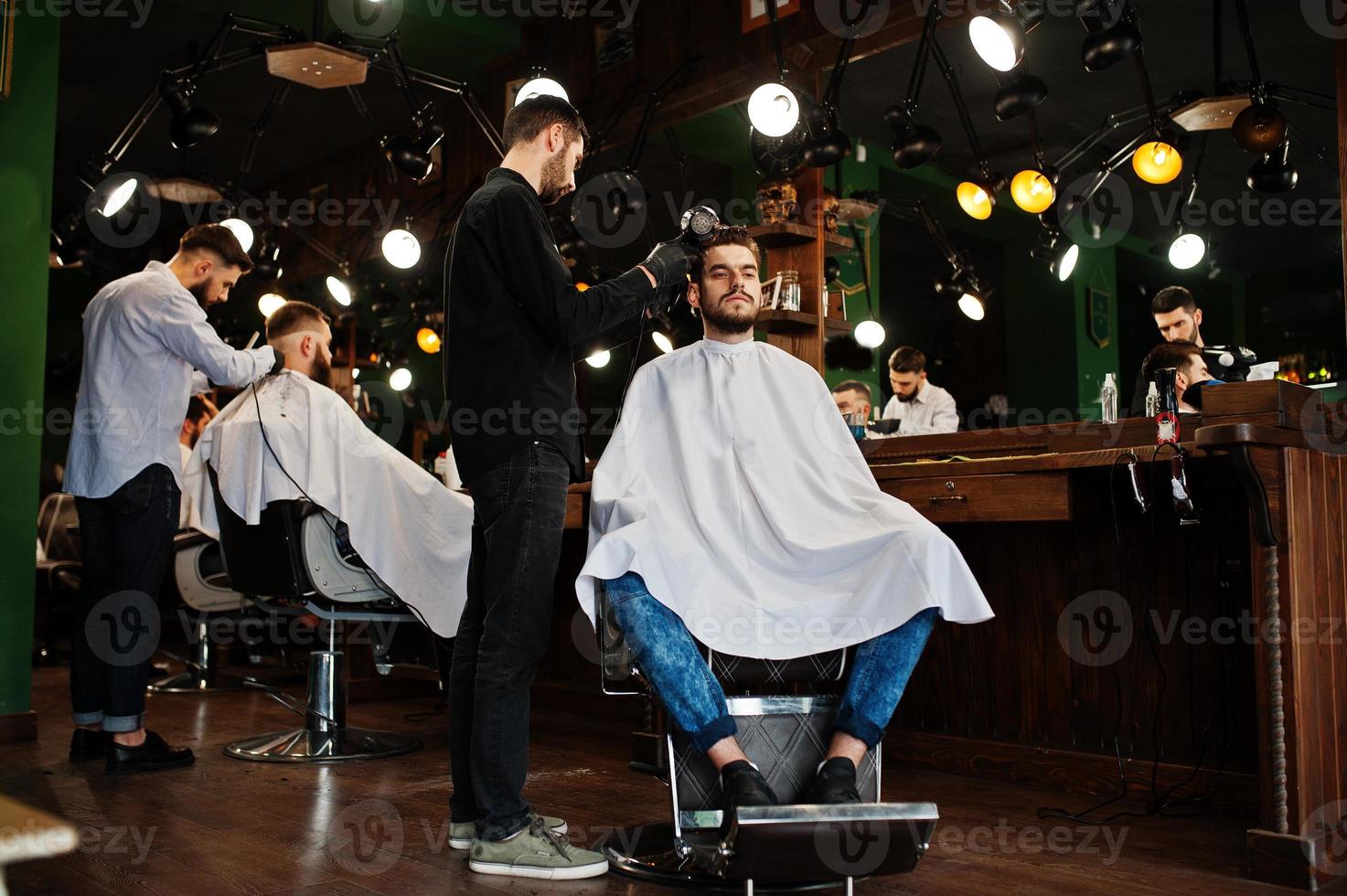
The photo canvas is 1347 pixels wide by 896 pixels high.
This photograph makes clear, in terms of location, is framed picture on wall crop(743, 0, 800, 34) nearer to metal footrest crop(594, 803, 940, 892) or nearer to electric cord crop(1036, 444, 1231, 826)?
electric cord crop(1036, 444, 1231, 826)

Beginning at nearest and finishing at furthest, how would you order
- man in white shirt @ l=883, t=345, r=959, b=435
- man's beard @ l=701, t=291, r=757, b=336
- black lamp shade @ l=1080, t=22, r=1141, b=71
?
1. man's beard @ l=701, t=291, r=757, b=336
2. black lamp shade @ l=1080, t=22, r=1141, b=71
3. man in white shirt @ l=883, t=345, r=959, b=435

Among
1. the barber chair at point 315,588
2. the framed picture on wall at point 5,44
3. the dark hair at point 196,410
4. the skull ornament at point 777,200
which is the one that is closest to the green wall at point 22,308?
the framed picture on wall at point 5,44

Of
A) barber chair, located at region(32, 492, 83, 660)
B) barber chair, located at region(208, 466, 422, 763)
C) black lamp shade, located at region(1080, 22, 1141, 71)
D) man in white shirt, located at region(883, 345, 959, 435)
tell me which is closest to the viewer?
barber chair, located at region(208, 466, 422, 763)

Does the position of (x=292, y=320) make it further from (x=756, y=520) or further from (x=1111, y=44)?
(x=1111, y=44)

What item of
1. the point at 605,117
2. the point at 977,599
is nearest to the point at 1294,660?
the point at 977,599

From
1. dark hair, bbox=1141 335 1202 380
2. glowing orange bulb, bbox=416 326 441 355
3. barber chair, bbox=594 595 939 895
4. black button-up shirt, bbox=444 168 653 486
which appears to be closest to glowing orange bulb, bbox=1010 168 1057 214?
dark hair, bbox=1141 335 1202 380

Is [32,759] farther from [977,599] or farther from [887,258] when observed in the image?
[887,258]

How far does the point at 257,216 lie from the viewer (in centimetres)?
702

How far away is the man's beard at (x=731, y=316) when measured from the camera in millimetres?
2393

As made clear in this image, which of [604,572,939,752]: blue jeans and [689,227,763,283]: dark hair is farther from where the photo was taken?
[689,227,763,283]: dark hair

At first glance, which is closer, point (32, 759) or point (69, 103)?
point (32, 759)

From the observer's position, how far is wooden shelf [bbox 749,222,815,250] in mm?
4035

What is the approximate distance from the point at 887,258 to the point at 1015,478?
765 centimetres

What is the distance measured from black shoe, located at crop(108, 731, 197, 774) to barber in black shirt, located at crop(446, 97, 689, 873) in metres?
1.27
